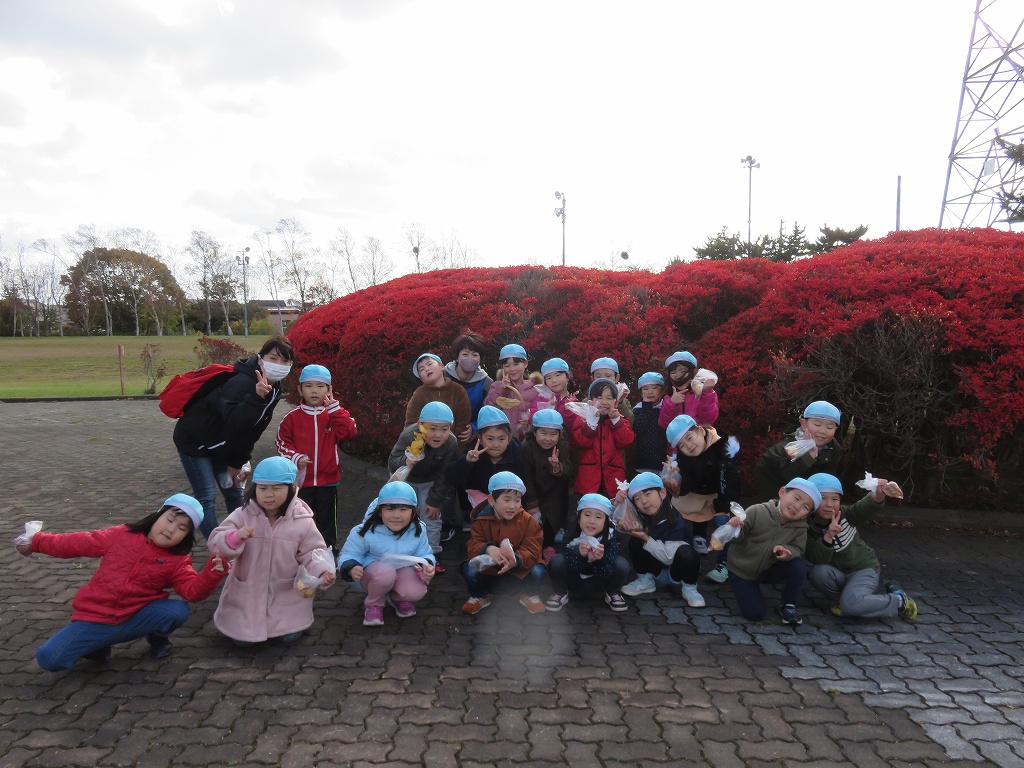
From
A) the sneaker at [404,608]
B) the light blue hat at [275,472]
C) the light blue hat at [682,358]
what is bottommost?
the sneaker at [404,608]

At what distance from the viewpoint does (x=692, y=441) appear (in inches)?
177

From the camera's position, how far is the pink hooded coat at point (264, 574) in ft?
12.0

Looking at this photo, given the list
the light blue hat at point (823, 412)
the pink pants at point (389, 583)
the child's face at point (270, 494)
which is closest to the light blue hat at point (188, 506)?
the child's face at point (270, 494)

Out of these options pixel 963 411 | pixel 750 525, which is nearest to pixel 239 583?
pixel 750 525

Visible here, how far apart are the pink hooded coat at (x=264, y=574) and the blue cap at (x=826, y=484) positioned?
118 inches

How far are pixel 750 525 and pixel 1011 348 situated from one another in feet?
7.64

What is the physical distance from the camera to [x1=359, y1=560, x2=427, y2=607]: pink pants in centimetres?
401

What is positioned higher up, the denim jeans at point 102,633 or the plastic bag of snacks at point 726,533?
the plastic bag of snacks at point 726,533

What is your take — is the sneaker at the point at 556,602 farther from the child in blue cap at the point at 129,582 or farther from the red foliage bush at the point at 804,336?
the red foliage bush at the point at 804,336

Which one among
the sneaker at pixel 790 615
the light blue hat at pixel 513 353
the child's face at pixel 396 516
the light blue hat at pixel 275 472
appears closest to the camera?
the light blue hat at pixel 275 472

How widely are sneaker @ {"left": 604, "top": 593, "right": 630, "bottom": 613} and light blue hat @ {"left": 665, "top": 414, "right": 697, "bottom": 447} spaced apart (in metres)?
1.07

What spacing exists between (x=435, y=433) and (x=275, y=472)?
131 cm

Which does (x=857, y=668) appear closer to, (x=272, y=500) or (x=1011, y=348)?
(x=1011, y=348)

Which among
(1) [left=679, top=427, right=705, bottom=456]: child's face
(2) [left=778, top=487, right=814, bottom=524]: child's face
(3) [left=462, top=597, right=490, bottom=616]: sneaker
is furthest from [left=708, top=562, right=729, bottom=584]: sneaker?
(3) [left=462, top=597, right=490, bottom=616]: sneaker
